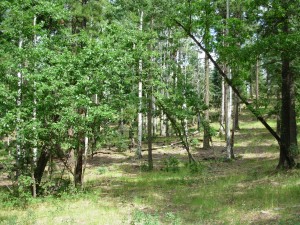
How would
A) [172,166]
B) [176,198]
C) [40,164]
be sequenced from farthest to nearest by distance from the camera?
[172,166] < [40,164] < [176,198]

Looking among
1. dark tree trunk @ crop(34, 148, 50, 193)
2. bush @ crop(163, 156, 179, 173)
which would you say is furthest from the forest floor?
dark tree trunk @ crop(34, 148, 50, 193)

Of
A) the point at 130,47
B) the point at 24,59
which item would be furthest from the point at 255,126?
the point at 24,59

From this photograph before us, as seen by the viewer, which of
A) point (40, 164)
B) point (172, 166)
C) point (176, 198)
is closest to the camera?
point (176, 198)

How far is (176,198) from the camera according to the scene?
1237 centimetres

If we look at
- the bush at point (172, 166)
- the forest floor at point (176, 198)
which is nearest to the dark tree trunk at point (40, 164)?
the forest floor at point (176, 198)

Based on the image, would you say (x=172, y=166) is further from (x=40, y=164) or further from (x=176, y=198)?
(x=40, y=164)

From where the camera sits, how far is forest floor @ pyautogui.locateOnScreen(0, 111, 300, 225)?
31.3 feet

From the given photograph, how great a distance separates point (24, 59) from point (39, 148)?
3.45 m

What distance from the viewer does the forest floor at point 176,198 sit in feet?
31.3

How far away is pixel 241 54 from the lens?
12.4m

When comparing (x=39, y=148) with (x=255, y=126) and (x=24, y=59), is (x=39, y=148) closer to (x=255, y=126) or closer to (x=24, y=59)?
(x=24, y=59)

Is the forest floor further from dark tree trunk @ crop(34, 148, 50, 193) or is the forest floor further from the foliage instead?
dark tree trunk @ crop(34, 148, 50, 193)

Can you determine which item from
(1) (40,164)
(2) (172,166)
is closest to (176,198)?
(1) (40,164)

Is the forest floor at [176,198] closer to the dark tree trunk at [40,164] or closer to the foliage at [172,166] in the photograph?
the foliage at [172,166]
